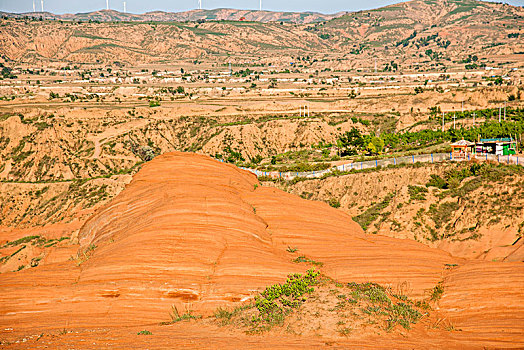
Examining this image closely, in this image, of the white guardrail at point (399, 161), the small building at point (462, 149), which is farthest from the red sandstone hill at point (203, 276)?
the small building at point (462, 149)

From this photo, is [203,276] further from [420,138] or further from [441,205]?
[420,138]

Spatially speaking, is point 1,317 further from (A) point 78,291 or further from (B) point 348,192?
(B) point 348,192

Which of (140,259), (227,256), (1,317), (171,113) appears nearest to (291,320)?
(227,256)

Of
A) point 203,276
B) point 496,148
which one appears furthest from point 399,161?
point 203,276

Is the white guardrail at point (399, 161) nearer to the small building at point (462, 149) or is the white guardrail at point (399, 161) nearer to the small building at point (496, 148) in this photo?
the small building at point (462, 149)

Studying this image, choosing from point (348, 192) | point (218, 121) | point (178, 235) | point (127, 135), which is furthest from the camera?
point (218, 121)

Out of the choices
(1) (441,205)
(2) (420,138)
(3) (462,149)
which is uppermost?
(3) (462,149)

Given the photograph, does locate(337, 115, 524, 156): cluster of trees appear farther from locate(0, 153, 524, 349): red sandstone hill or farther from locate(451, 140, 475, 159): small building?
locate(0, 153, 524, 349): red sandstone hill

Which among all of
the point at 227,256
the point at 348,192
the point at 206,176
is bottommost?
the point at 348,192
